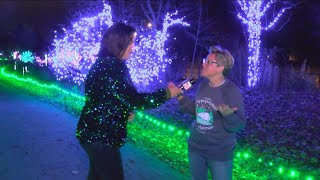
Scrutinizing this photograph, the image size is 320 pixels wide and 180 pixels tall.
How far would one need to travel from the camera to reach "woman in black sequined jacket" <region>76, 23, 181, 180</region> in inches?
112

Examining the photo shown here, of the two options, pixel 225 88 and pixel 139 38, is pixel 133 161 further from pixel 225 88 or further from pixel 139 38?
pixel 139 38

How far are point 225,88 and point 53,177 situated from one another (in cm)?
308

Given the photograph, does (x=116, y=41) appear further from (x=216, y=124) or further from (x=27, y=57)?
(x=27, y=57)

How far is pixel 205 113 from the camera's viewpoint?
3252 millimetres

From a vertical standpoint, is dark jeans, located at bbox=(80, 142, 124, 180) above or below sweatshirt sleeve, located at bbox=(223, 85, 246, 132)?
below

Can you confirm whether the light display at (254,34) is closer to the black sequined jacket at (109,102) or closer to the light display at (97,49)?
the light display at (97,49)

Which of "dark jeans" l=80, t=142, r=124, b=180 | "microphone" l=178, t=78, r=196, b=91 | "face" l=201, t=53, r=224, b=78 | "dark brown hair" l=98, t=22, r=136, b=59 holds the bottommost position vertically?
"dark jeans" l=80, t=142, r=124, b=180

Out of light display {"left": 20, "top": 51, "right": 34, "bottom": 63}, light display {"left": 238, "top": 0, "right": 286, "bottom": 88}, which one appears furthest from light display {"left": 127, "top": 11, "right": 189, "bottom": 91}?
light display {"left": 20, "top": 51, "right": 34, "bottom": 63}

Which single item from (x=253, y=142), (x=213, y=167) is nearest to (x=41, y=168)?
(x=213, y=167)

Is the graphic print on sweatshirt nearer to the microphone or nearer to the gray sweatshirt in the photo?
the gray sweatshirt

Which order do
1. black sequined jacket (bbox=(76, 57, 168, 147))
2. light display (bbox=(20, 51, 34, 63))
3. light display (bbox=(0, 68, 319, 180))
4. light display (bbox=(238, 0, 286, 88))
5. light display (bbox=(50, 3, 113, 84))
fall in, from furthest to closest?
light display (bbox=(20, 51, 34, 63))
light display (bbox=(238, 0, 286, 88))
light display (bbox=(50, 3, 113, 84))
light display (bbox=(0, 68, 319, 180))
black sequined jacket (bbox=(76, 57, 168, 147))

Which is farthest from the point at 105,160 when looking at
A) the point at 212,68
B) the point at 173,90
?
the point at 212,68

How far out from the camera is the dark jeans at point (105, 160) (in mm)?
2875

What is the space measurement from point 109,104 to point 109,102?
2 centimetres
